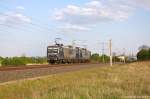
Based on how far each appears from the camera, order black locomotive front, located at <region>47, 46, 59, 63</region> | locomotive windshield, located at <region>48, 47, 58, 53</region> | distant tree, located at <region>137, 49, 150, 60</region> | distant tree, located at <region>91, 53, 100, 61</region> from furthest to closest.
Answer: distant tree, located at <region>91, 53, 100, 61</region> → distant tree, located at <region>137, 49, 150, 60</region> → locomotive windshield, located at <region>48, 47, 58, 53</region> → black locomotive front, located at <region>47, 46, 59, 63</region>

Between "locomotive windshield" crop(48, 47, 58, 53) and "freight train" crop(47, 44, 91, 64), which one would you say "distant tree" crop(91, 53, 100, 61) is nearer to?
"freight train" crop(47, 44, 91, 64)

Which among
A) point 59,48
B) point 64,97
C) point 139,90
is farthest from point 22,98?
point 59,48

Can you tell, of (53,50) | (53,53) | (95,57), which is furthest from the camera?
(95,57)


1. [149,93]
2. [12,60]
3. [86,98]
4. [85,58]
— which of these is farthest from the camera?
[85,58]

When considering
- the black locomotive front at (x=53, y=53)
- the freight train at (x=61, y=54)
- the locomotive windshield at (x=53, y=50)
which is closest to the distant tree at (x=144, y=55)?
the freight train at (x=61, y=54)

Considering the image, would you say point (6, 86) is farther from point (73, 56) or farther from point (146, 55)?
point (146, 55)

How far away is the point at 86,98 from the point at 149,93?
124 inches

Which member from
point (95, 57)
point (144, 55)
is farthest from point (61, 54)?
point (95, 57)

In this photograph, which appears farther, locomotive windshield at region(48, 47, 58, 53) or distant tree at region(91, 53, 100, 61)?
distant tree at region(91, 53, 100, 61)

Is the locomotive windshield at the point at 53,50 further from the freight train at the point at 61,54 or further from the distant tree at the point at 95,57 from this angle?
the distant tree at the point at 95,57

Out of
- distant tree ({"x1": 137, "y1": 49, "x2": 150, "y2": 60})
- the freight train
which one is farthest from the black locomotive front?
distant tree ({"x1": 137, "y1": 49, "x2": 150, "y2": 60})

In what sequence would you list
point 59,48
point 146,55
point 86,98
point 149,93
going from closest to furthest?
Answer: 1. point 86,98
2. point 149,93
3. point 59,48
4. point 146,55

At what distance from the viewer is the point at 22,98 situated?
1463cm

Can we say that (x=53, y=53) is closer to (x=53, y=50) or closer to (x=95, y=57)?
(x=53, y=50)
